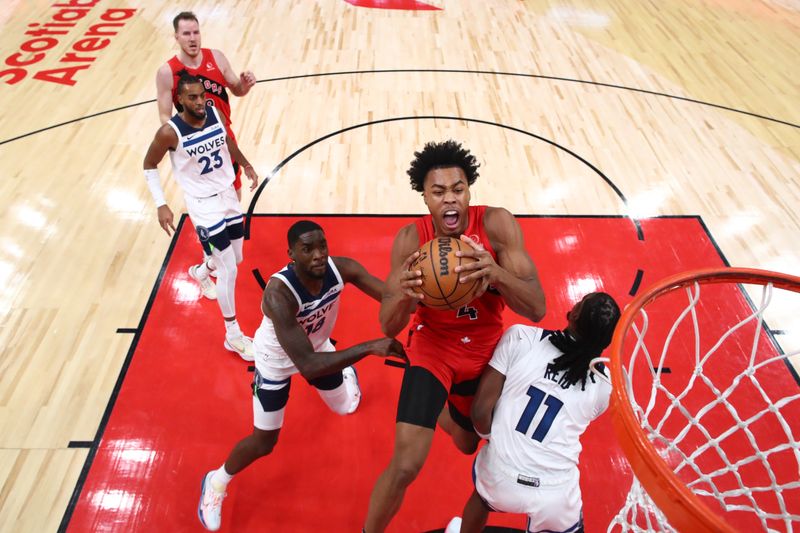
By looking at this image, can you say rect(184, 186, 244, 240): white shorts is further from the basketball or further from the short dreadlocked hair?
the basketball

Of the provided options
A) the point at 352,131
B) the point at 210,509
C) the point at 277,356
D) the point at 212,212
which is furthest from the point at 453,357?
the point at 352,131

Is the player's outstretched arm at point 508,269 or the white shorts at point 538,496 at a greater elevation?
the player's outstretched arm at point 508,269

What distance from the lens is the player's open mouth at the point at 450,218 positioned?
277 cm

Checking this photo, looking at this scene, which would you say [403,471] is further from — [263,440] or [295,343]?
[263,440]

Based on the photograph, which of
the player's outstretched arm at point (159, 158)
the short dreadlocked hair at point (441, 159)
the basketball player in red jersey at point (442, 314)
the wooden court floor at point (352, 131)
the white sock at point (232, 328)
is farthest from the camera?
the wooden court floor at point (352, 131)

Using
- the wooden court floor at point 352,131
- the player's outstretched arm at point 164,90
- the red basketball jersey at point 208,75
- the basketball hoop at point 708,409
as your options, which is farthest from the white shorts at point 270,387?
the player's outstretched arm at point 164,90

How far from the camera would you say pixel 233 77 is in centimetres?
480

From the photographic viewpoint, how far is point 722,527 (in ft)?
5.14

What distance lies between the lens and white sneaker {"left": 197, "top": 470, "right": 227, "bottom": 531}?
3195mm

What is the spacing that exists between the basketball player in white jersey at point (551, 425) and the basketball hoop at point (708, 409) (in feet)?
0.61

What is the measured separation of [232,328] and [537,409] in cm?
238

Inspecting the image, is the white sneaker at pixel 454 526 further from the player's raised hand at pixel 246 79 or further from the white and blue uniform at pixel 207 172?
the player's raised hand at pixel 246 79

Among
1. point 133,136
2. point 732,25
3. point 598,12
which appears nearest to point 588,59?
point 598,12

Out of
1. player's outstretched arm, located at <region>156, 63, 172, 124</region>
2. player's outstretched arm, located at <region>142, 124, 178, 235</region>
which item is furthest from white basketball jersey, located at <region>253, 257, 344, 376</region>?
player's outstretched arm, located at <region>156, 63, 172, 124</region>
